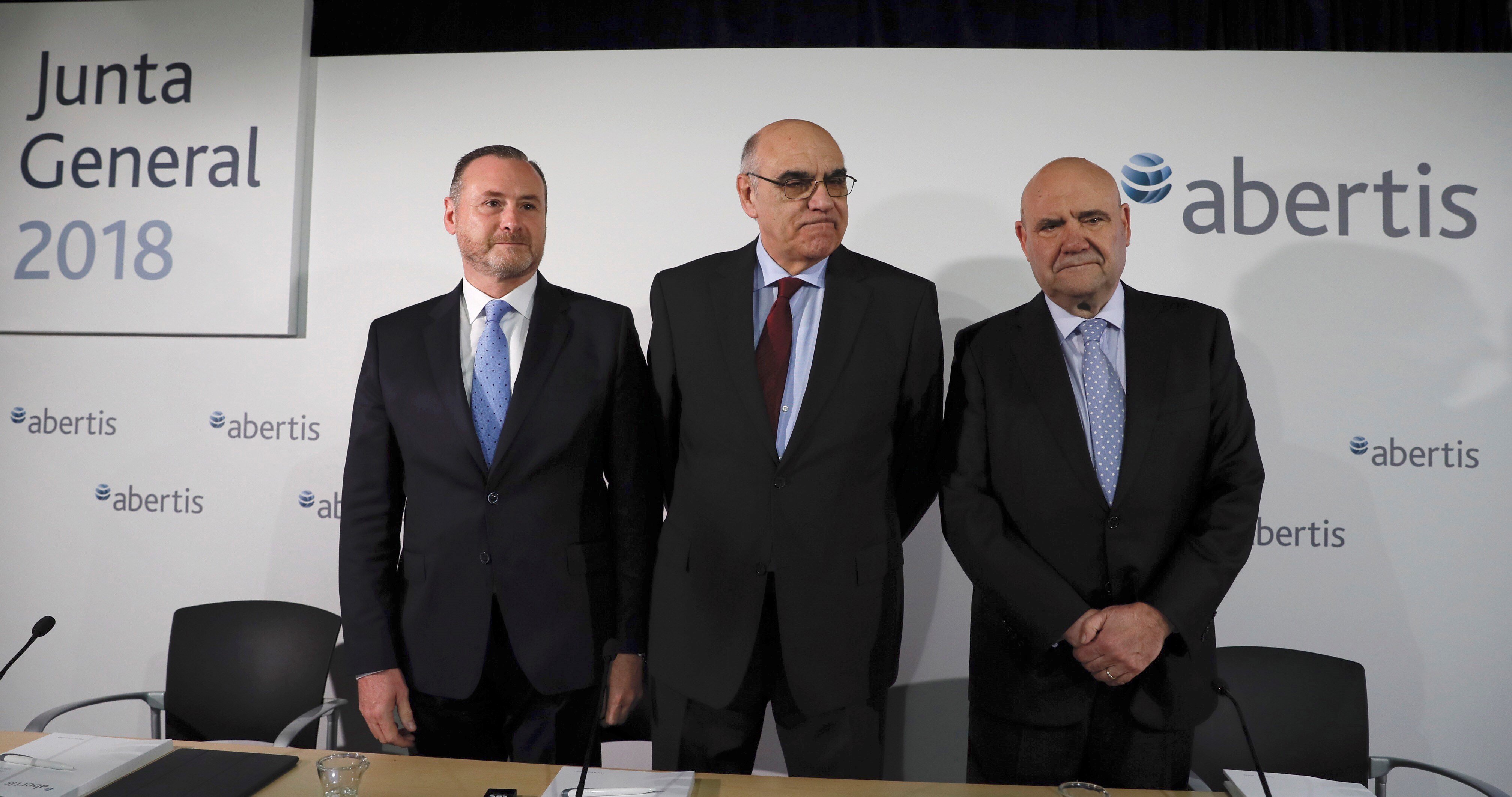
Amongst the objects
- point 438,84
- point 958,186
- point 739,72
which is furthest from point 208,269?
point 958,186

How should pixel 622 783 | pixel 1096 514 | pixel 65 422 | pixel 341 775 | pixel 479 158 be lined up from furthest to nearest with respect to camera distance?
pixel 65 422 < pixel 479 158 < pixel 1096 514 < pixel 622 783 < pixel 341 775

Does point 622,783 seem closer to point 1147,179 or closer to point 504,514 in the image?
point 504,514

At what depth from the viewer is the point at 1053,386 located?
2078 mm

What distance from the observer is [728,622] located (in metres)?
1.99

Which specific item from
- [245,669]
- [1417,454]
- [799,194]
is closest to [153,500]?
[245,669]

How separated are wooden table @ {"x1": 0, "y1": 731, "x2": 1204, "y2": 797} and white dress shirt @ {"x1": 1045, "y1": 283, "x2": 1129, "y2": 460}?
947mm

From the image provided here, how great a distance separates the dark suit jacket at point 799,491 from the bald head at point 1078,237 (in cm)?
33

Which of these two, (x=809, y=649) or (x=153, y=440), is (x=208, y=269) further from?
(x=809, y=649)

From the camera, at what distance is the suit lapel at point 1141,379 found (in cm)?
201

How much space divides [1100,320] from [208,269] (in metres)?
2.95

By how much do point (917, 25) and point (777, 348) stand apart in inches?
62.5

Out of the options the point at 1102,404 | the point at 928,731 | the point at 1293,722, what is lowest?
the point at 928,731

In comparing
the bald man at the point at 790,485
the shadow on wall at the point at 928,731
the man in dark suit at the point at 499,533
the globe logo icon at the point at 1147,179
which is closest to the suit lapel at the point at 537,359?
the man in dark suit at the point at 499,533

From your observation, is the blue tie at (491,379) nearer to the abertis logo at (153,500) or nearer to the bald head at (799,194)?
the bald head at (799,194)
